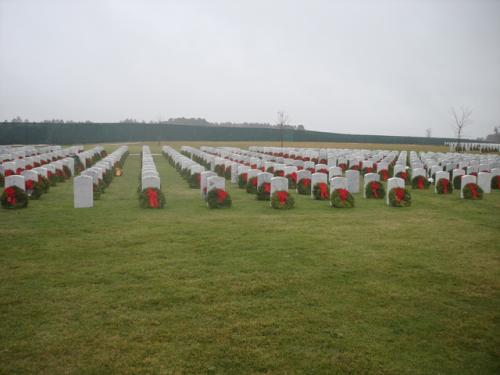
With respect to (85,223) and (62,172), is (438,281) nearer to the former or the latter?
(85,223)

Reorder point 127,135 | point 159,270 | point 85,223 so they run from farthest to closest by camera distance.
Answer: point 127,135
point 85,223
point 159,270

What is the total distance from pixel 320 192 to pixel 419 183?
5.41 metres

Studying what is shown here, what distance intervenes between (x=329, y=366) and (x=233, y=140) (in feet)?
217

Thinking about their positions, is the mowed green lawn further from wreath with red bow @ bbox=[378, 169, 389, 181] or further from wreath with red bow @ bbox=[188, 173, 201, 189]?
wreath with red bow @ bbox=[378, 169, 389, 181]

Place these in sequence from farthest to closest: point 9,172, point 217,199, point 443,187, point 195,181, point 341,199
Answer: point 9,172 → point 195,181 → point 443,187 → point 341,199 → point 217,199

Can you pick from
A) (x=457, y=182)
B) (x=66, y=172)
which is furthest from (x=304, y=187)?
(x=66, y=172)

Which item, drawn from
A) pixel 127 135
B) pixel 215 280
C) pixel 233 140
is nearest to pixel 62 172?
pixel 215 280

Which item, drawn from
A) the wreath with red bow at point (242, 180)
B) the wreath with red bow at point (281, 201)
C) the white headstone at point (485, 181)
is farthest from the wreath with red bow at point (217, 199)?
the white headstone at point (485, 181)

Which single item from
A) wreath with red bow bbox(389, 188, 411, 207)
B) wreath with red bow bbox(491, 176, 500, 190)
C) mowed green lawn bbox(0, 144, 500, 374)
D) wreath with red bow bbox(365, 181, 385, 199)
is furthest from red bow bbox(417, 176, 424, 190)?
mowed green lawn bbox(0, 144, 500, 374)

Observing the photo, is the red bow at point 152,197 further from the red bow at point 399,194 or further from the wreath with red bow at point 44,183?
the red bow at point 399,194

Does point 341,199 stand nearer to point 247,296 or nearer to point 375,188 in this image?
point 375,188

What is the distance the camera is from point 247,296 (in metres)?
5.66

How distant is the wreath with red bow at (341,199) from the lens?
12484 mm

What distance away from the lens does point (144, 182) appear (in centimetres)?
1273
